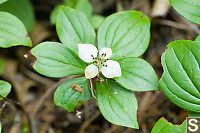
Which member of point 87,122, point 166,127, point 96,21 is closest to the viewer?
point 166,127

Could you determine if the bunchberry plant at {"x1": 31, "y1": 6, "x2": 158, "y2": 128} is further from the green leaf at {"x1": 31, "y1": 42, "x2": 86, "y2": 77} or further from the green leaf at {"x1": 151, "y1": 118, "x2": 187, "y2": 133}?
the green leaf at {"x1": 151, "y1": 118, "x2": 187, "y2": 133}

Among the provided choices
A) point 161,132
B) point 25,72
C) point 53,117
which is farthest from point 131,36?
point 25,72

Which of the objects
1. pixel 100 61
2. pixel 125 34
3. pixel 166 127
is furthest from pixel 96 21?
pixel 166 127

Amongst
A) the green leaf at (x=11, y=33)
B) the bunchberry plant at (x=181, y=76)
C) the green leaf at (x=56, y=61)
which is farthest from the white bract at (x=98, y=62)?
the green leaf at (x=11, y=33)

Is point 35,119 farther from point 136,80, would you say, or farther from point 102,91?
point 136,80

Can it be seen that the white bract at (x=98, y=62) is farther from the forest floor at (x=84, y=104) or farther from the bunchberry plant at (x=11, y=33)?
the forest floor at (x=84, y=104)

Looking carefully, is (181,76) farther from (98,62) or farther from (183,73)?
(98,62)

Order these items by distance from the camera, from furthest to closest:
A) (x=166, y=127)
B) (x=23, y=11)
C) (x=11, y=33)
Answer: (x=23, y=11) → (x=11, y=33) → (x=166, y=127)

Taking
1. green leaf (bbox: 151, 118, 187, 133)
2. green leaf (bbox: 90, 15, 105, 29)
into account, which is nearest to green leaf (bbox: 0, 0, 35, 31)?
green leaf (bbox: 90, 15, 105, 29)

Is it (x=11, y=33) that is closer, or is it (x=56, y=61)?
(x=56, y=61)
